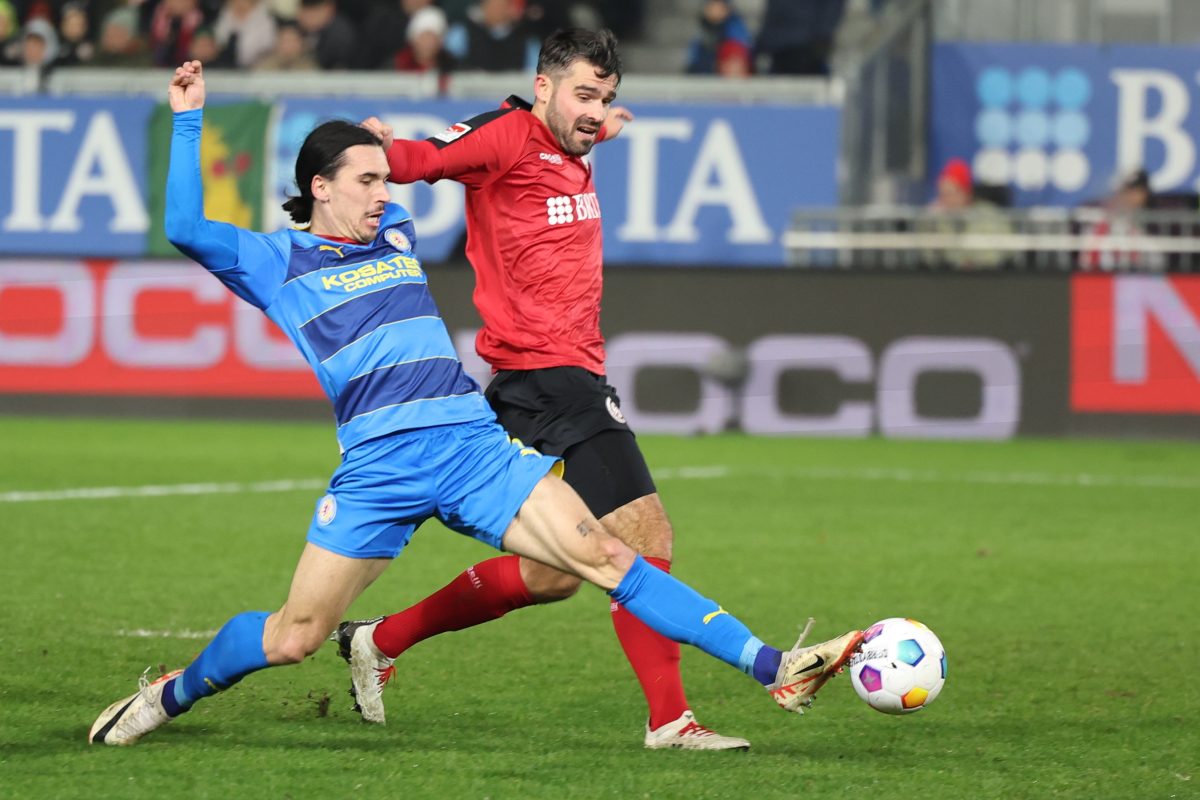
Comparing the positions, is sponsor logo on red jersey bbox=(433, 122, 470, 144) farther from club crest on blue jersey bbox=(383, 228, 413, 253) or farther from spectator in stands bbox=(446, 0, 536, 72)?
spectator in stands bbox=(446, 0, 536, 72)

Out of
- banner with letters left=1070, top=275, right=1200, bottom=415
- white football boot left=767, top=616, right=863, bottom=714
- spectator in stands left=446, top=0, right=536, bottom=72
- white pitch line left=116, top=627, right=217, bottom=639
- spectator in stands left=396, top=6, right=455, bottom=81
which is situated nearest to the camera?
white football boot left=767, top=616, right=863, bottom=714

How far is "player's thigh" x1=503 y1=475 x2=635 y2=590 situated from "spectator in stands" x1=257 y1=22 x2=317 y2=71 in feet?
45.1

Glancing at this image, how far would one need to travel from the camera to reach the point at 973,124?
62.1ft

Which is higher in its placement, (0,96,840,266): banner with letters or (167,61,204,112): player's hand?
(167,61,204,112): player's hand

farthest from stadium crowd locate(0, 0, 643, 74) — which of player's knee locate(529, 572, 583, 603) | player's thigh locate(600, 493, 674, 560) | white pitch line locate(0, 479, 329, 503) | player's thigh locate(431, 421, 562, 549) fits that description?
player's thigh locate(431, 421, 562, 549)

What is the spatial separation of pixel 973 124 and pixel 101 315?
8.57 meters

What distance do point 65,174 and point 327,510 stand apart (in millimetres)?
12870

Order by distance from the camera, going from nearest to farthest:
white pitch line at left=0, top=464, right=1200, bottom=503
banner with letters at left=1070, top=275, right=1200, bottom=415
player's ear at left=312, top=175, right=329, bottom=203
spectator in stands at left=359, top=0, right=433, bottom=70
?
A: player's ear at left=312, top=175, right=329, bottom=203 → white pitch line at left=0, top=464, right=1200, bottom=503 → banner with letters at left=1070, top=275, right=1200, bottom=415 → spectator in stands at left=359, top=0, right=433, bottom=70

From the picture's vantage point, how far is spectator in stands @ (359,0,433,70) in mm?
18656

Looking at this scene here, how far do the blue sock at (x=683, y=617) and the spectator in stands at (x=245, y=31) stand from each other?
14.4 meters

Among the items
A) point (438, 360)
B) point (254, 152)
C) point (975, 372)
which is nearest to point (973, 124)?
point (975, 372)

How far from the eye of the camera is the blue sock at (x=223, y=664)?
5238mm

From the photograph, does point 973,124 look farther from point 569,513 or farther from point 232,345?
point 569,513

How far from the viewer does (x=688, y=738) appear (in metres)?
5.45
